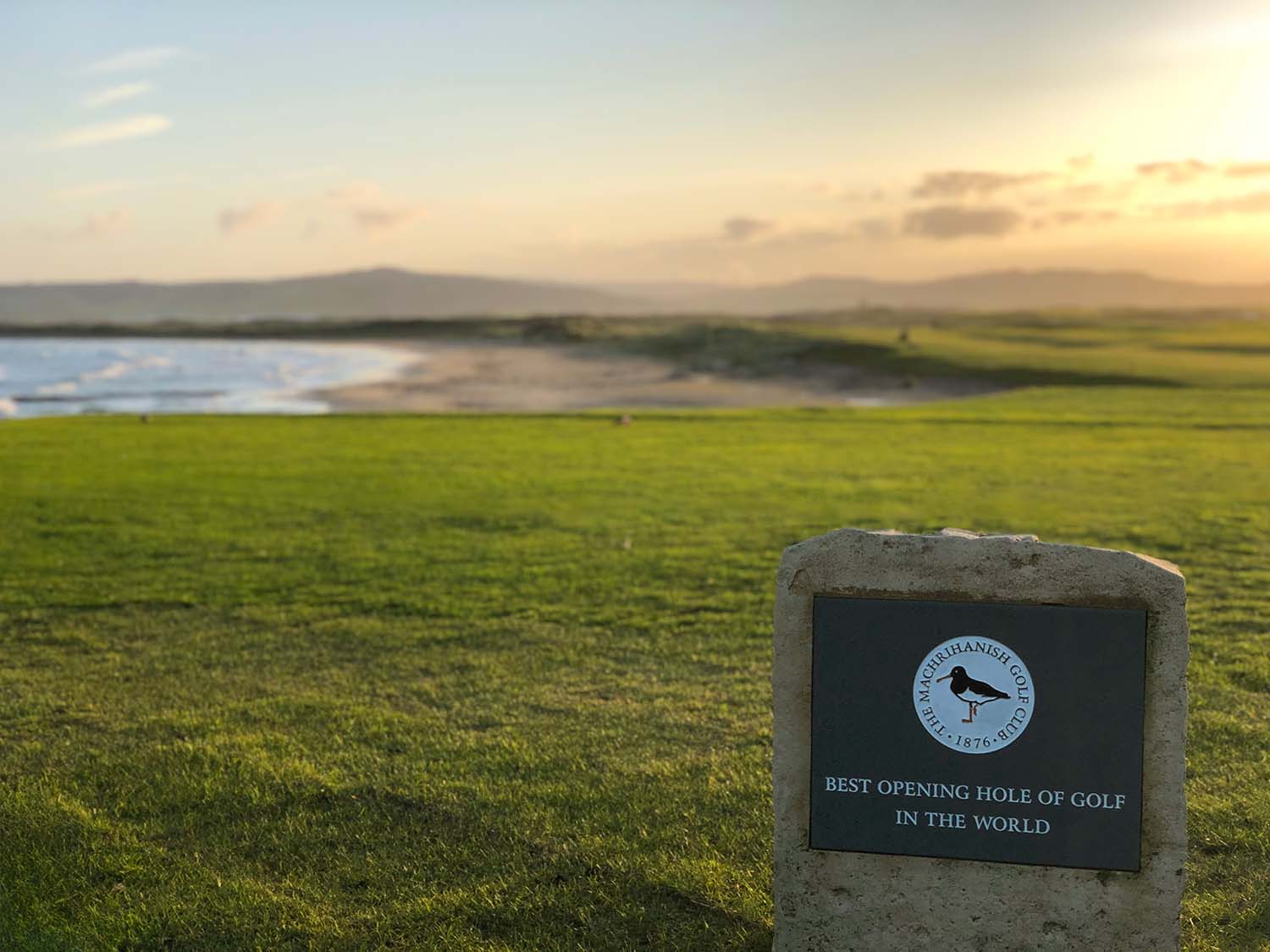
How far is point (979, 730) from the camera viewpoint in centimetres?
438

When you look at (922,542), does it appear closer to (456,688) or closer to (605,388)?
(456,688)

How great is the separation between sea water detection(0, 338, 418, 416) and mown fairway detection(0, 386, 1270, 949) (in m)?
21.5

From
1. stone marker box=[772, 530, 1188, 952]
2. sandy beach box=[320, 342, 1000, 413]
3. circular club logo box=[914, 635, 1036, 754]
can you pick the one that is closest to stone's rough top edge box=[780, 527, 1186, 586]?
stone marker box=[772, 530, 1188, 952]

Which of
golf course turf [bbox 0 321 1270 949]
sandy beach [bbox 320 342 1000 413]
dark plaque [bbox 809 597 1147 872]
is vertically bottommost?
golf course turf [bbox 0 321 1270 949]

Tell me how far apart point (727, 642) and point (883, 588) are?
4625 mm

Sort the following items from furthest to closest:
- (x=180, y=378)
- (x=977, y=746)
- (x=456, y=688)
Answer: (x=180, y=378)
(x=456, y=688)
(x=977, y=746)

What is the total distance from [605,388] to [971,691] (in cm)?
5185

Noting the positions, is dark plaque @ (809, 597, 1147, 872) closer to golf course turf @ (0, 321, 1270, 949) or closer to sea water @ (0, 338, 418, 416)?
golf course turf @ (0, 321, 1270, 949)

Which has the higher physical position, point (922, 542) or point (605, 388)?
point (605, 388)

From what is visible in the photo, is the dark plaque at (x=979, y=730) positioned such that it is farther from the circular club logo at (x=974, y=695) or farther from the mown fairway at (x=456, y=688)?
the mown fairway at (x=456, y=688)

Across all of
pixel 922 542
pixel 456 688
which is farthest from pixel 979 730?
pixel 456 688

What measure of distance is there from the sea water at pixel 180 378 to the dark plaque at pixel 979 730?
106ft

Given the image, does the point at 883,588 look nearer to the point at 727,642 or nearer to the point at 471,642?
the point at 727,642

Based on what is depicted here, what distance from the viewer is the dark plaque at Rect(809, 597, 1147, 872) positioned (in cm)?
431
